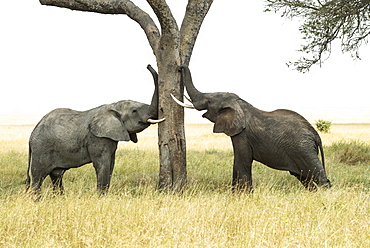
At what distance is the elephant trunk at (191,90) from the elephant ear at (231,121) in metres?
0.49

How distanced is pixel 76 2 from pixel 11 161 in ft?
21.9

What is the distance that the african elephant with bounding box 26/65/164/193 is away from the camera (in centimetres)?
766

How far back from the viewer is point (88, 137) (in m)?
7.79

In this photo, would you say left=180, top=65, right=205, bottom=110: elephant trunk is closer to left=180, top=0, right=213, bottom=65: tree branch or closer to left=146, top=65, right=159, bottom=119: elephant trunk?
left=180, top=0, right=213, bottom=65: tree branch

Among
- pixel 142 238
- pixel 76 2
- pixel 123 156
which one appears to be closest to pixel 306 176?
pixel 142 238

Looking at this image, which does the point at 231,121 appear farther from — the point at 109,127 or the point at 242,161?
Result: the point at 109,127

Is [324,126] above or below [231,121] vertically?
below

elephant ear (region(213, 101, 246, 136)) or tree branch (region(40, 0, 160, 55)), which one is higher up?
tree branch (region(40, 0, 160, 55))

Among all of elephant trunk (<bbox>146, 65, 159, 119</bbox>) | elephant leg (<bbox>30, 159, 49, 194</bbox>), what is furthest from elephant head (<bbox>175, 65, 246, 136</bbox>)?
elephant leg (<bbox>30, 159, 49, 194</bbox>)

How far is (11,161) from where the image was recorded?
13.4 m

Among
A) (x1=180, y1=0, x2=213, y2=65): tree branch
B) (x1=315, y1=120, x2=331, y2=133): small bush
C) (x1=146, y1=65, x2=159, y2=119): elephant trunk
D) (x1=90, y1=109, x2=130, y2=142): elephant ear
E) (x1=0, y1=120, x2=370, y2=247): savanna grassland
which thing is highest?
(x1=180, y1=0, x2=213, y2=65): tree branch

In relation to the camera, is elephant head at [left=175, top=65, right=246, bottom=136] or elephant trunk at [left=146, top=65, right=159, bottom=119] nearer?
elephant head at [left=175, top=65, right=246, bottom=136]

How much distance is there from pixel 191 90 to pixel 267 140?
178 cm

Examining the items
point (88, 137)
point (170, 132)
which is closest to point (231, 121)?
point (170, 132)
